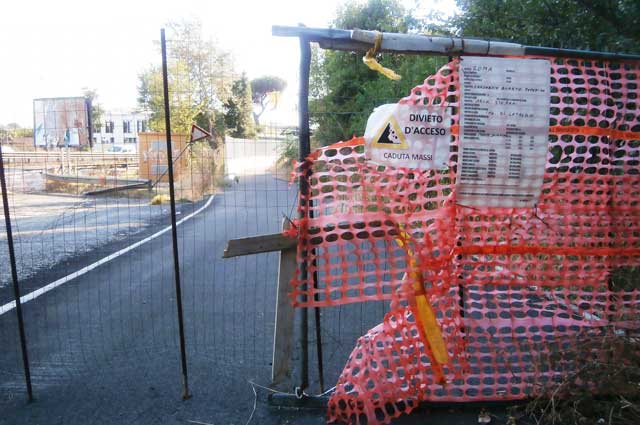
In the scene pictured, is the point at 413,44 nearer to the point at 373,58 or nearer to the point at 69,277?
the point at 373,58

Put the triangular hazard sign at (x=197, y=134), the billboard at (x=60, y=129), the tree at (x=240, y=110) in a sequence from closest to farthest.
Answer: the triangular hazard sign at (x=197, y=134), the billboard at (x=60, y=129), the tree at (x=240, y=110)

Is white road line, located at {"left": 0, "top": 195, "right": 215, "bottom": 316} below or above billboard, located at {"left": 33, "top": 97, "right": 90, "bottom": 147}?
below

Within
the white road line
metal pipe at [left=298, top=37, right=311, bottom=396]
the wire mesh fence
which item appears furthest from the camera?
the white road line

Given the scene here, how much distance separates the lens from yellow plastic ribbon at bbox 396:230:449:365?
3389 mm

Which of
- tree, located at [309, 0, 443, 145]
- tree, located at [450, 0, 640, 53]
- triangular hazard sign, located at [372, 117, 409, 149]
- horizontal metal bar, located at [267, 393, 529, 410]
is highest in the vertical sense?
tree, located at [309, 0, 443, 145]

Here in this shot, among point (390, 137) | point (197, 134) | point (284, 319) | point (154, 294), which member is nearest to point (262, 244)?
point (284, 319)

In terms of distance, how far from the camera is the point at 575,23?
19.0ft

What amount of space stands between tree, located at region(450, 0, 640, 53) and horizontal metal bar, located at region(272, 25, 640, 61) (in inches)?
59.7

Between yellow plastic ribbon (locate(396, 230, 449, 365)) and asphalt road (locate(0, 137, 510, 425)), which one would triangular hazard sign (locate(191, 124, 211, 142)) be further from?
yellow plastic ribbon (locate(396, 230, 449, 365))

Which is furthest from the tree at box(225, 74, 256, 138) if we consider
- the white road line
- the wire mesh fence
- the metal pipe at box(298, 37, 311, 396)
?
the metal pipe at box(298, 37, 311, 396)

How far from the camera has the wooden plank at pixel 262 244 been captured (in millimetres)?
3551

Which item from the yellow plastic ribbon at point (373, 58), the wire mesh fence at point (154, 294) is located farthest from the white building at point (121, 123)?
the yellow plastic ribbon at point (373, 58)

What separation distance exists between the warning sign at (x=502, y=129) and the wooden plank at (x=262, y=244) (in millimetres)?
1229

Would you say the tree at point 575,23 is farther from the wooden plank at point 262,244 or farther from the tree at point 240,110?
the tree at point 240,110
